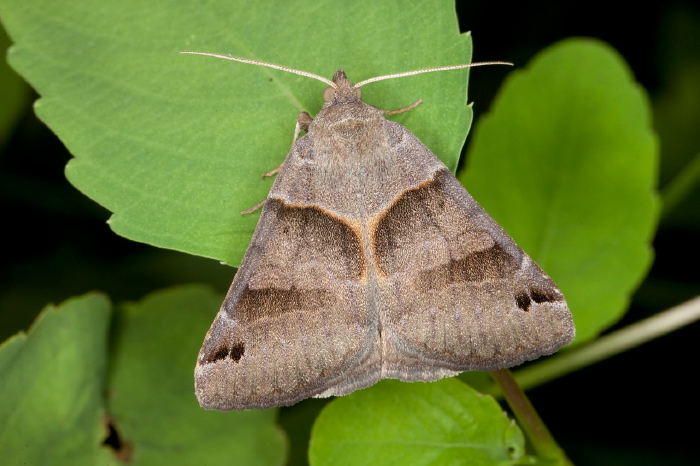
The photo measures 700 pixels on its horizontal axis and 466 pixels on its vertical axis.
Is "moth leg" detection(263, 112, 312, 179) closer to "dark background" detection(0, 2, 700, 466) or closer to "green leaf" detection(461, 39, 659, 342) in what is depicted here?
"green leaf" detection(461, 39, 659, 342)

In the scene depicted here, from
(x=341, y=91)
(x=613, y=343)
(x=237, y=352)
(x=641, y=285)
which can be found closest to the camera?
(x=237, y=352)

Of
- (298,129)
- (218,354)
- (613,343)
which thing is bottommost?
(613,343)

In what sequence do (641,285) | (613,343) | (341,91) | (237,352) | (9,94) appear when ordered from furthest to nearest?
(641,285) → (9,94) → (613,343) → (341,91) → (237,352)

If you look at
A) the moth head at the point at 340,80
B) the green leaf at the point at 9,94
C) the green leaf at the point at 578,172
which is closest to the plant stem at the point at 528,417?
the green leaf at the point at 578,172

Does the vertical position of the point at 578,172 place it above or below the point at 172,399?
above

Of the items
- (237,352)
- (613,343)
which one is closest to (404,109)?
(237,352)

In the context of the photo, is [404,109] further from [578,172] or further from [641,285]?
[641,285]

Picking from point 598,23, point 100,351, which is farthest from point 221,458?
point 598,23
